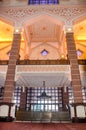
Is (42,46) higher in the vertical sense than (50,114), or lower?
higher

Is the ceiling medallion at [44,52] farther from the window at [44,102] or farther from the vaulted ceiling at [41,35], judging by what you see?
the window at [44,102]

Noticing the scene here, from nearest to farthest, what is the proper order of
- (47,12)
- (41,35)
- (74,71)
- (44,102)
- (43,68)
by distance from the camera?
(74,71), (43,68), (47,12), (44,102), (41,35)

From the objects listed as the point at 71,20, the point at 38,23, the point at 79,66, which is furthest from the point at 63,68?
the point at 38,23

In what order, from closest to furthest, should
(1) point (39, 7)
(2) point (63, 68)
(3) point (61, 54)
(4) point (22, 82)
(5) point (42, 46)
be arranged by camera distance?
(2) point (63, 68), (4) point (22, 82), (1) point (39, 7), (3) point (61, 54), (5) point (42, 46)

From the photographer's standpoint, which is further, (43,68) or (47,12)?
(47,12)

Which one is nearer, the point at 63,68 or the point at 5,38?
the point at 63,68

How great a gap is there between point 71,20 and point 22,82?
6.40 metres

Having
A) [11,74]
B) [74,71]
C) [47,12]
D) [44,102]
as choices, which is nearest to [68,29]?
[47,12]

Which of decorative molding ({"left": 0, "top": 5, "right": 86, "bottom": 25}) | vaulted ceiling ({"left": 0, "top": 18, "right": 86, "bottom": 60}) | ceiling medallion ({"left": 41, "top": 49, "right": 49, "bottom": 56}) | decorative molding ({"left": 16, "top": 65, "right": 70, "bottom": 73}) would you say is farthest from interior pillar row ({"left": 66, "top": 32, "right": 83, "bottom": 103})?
ceiling medallion ({"left": 41, "top": 49, "right": 49, "bottom": 56})

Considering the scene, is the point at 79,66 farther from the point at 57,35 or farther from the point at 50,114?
the point at 57,35

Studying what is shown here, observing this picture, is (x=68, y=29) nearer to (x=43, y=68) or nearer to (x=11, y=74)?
(x=43, y=68)

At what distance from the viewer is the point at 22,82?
12219mm

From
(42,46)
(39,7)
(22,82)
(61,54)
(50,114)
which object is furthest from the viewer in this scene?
(42,46)

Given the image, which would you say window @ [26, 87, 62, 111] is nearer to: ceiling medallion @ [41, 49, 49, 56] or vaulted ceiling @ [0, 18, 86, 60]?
ceiling medallion @ [41, 49, 49, 56]
